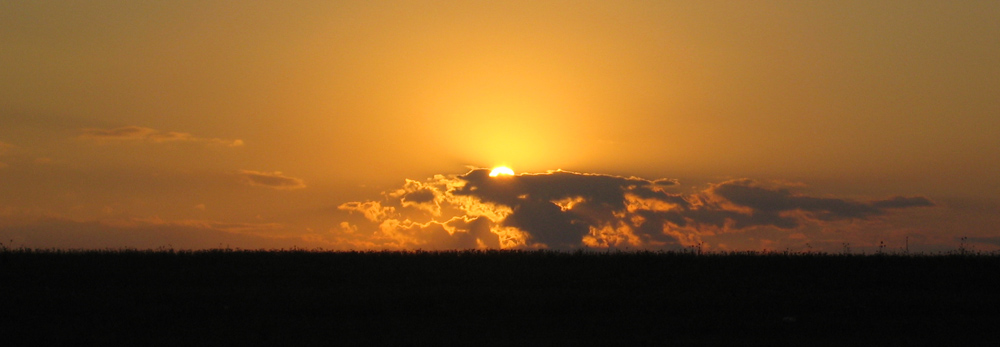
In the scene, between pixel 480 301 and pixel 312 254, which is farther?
pixel 312 254

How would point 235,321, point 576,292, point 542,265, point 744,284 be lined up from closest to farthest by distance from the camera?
point 235,321
point 576,292
point 744,284
point 542,265

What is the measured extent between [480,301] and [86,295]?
11.0 m

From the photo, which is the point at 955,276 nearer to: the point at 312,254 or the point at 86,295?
the point at 312,254

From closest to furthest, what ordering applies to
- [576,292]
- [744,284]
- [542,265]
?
[576,292] → [744,284] → [542,265]

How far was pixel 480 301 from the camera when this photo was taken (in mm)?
24734

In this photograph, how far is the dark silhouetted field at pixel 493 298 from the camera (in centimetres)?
2031

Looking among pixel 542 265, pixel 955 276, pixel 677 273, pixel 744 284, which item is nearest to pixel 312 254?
pixel 542 265

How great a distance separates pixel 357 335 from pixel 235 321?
3791 millimetres

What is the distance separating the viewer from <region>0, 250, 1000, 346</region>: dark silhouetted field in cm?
2031

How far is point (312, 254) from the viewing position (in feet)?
105

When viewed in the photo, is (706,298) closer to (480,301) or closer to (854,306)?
(854,306)

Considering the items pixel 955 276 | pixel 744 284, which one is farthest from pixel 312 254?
pixel 955 276

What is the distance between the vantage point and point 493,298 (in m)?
24.9

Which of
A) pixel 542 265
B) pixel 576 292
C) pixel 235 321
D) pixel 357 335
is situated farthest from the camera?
pixel 542 265
